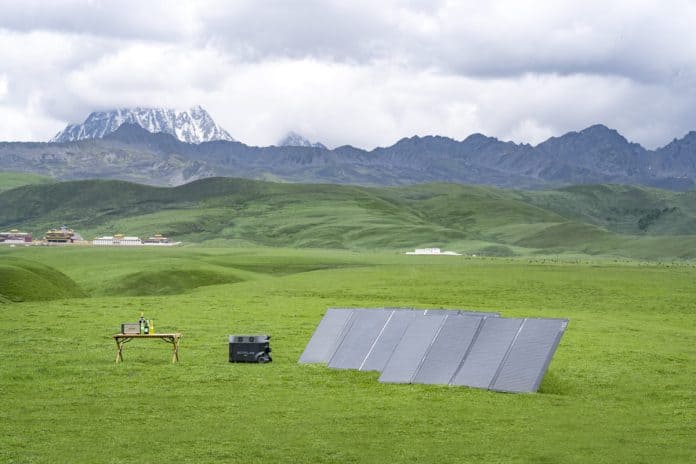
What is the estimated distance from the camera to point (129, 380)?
3406 centimetres

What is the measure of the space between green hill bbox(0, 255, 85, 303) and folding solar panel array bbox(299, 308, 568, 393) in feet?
123

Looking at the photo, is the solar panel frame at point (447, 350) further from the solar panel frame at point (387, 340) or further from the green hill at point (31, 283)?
the green hill at point (31, 283)

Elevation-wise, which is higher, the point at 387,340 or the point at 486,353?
the point at 486,353

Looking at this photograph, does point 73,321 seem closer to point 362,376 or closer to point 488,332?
point 362,376

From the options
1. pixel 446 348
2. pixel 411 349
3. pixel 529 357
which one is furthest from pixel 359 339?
pixel 529 357

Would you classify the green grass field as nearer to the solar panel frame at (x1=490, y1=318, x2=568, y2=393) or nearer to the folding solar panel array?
the solar panel frame at (x1=490, y1=318, x2=568, y2=393)

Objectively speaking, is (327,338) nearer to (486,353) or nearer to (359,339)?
(359,339)

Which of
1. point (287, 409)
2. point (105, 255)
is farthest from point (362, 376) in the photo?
point (105, 255)

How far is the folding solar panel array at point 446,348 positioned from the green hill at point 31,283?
123ft

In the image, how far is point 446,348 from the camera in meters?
33.8

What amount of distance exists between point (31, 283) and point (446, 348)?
51.0 m

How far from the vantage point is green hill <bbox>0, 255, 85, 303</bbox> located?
72938 millimetres

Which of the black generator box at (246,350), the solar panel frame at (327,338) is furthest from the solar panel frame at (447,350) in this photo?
the black generator box at (246,350)

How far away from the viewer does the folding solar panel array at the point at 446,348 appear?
31.2 m
